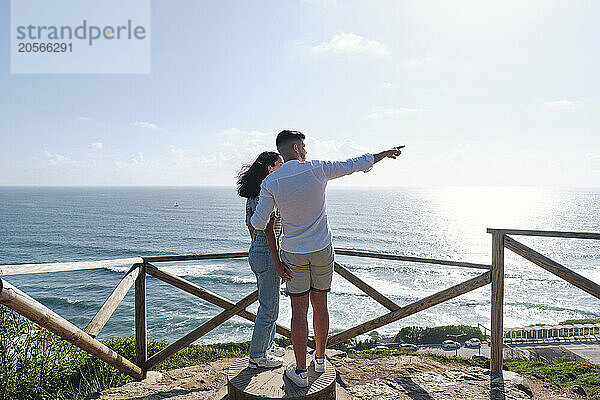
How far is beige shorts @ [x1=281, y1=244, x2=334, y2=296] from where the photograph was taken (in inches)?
113

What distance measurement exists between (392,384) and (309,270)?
6.05 feet

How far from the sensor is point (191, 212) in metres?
86.3

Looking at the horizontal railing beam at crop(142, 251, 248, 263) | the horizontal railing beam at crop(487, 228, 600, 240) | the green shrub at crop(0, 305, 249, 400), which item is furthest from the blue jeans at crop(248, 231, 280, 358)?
the horizontal railing beam at crop(487, 228, 600, 240)

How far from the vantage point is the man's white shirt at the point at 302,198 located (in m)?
2.79

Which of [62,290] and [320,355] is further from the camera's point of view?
[62,290]

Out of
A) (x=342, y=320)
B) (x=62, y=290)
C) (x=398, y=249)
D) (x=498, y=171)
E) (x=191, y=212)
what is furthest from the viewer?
(x=498, y=171)

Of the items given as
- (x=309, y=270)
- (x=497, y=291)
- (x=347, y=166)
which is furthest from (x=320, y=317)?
(x=497, y=291)

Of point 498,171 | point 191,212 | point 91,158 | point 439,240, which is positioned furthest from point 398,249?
point 498,171

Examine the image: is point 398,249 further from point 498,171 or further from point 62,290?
point 498,171

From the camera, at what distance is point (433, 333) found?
22828mm

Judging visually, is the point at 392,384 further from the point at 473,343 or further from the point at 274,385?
the point at 473,343

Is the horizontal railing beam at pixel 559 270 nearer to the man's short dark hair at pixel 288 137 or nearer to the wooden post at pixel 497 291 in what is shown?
the wooden post at pixel 497 291

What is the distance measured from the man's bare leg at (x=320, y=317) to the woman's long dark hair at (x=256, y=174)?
0.85 metres

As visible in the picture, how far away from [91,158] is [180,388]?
100m
